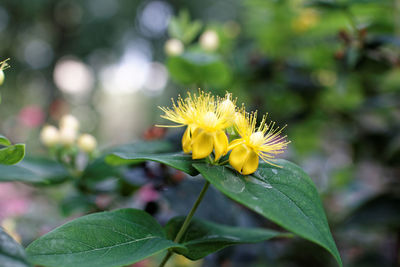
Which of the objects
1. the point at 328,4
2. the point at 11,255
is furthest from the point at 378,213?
the point at 11,255

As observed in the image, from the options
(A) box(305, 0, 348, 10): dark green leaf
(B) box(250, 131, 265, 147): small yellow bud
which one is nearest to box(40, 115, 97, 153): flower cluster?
(B) box(250, 131, 265, 147): small yellow bud

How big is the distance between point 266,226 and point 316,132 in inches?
23.9

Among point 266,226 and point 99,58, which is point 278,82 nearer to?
point 266,226

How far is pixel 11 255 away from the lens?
0.34 m

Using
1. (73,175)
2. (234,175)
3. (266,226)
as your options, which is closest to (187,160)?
(234,175)

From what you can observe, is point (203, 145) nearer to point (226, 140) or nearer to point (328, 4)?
point (226, 140)

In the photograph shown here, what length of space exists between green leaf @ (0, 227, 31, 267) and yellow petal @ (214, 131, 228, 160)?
270mm

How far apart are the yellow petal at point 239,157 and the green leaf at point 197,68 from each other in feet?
1.52

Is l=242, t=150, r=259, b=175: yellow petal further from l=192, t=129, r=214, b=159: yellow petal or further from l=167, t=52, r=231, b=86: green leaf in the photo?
l=167, t=52, r=231, b=86: green leaf

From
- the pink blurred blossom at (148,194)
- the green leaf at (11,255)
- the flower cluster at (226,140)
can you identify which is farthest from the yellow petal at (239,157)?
the pink blurred blossom at (148,194)

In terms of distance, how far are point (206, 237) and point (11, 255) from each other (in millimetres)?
290

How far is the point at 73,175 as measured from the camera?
2.72 feet

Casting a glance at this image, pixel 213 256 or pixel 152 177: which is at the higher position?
pixel 152 177

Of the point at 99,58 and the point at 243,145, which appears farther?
the point at 99,58
